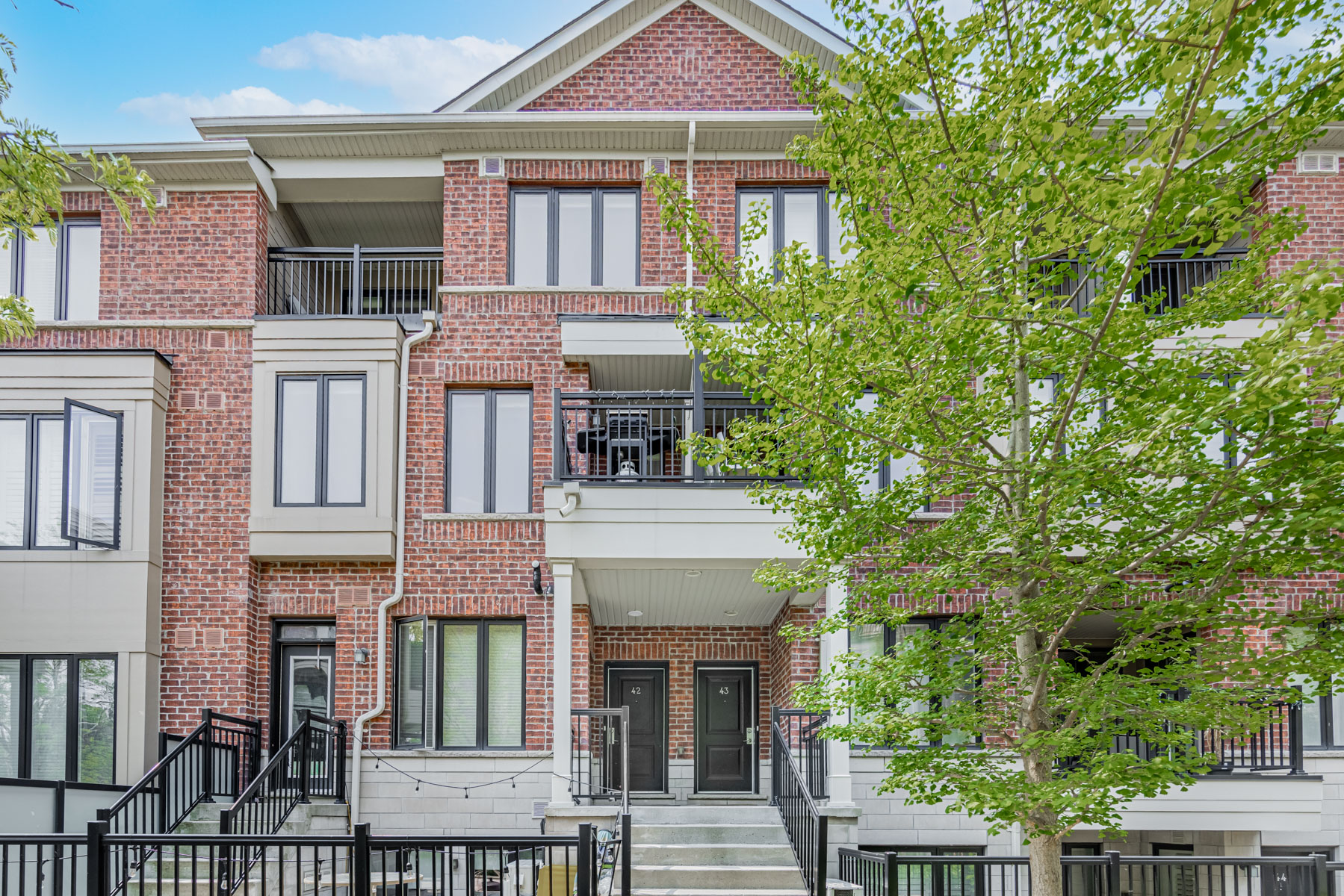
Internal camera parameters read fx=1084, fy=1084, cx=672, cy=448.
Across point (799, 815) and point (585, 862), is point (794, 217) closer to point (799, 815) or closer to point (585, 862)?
point (799, 815)

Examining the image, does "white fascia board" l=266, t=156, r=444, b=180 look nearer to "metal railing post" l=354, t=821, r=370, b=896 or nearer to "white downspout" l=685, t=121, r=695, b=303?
"white downspout" l=685, t=121, r=695, b=303

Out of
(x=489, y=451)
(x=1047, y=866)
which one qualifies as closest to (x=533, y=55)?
(x=489, y=451)

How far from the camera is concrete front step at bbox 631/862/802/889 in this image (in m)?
10.6

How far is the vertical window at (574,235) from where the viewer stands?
1448cm

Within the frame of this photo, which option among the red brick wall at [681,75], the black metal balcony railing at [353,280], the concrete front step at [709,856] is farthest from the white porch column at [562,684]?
the red brick wall at [681,75]

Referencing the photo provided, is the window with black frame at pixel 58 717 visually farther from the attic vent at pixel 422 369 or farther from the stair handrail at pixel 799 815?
the stair handrail at pixel 799 815

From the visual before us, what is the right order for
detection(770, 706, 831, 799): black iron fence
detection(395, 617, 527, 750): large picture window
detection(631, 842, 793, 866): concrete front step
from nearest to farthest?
1. detection(631, 842, 793, 866): concrete front step
2. detection(770, 706, 831, 799): black iron fence
3. detection(395, 617, 527, 750): large picture window

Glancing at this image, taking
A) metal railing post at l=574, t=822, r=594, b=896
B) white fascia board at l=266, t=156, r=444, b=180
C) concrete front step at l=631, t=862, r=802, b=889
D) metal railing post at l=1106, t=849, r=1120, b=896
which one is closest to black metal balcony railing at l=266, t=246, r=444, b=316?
white fascia board at l=266, t=156, r=444, b=180

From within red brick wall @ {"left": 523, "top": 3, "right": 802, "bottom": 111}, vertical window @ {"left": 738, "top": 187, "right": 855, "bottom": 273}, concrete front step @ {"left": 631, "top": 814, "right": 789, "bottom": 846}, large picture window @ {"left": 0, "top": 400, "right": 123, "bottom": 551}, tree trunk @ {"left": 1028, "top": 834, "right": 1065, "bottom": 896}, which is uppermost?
red brick wall @ {"left": 523, "top": 3, "right": 802, "bottom": 111}

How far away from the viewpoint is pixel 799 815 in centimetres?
1095

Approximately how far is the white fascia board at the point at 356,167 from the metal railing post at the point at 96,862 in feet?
30.7

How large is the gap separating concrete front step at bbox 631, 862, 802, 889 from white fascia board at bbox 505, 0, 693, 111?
993cm

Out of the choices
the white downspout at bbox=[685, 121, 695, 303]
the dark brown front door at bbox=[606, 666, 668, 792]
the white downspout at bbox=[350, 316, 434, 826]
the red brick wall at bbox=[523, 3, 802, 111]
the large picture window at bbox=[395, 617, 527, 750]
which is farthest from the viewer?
the dark brown front door at bbox=[606, 666, 668, 792]

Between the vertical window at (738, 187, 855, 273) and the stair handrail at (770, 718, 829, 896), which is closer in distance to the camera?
the stair handrail at (770, 718, 829, 896)
